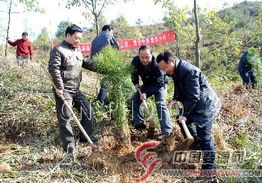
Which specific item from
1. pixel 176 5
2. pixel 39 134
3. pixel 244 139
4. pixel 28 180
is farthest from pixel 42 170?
pixel 176 5

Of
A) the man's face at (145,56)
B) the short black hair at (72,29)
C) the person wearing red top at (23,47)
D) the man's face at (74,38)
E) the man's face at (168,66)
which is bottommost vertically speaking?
the man's face at (168,66)

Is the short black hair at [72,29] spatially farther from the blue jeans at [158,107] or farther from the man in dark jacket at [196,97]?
the blue jeans at [158,107]

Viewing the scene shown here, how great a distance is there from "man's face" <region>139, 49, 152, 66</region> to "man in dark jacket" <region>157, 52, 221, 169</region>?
0.61 m

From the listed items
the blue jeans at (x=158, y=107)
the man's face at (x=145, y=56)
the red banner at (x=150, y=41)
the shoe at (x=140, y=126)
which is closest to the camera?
the man's face at (x=145, y=56)

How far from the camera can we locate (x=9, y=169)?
3320 millimetres

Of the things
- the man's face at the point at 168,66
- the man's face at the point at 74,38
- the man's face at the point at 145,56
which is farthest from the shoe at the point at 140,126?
the man's face at the point at 74,38

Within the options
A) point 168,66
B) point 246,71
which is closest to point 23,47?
point 246,71

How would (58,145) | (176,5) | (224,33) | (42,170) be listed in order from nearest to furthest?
(42,170)
(58,145)
(176,5)
(224,33)

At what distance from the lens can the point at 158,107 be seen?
4.23 metres

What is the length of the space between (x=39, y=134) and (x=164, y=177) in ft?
7.21

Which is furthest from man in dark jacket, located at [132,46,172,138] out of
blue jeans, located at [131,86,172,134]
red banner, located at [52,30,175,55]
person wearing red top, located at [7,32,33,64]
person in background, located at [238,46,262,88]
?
red banner, located at [52,30,175,55]

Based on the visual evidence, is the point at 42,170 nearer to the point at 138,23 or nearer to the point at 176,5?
the point at 176,5

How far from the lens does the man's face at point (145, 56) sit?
404cm

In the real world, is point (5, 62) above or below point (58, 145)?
above
